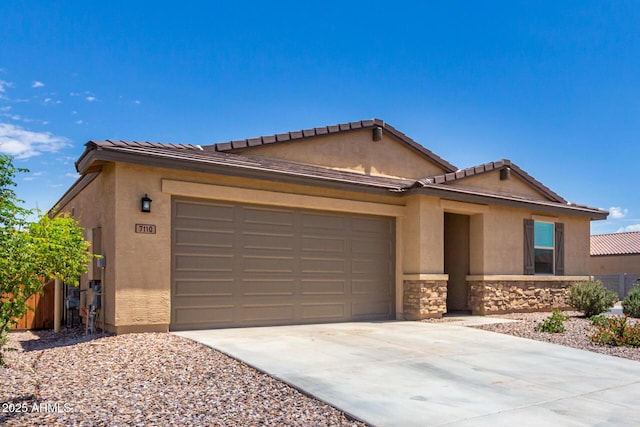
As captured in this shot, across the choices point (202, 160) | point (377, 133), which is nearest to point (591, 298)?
point (377, 133)

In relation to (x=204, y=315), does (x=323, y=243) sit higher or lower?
higher

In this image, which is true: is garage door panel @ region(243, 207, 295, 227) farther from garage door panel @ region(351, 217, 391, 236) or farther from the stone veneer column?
the stone veneer column

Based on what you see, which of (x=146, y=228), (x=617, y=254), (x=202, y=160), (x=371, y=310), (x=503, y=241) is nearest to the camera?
(x=146, y=228)

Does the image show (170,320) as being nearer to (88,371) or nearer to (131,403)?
(88,371)

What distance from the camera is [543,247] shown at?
56.1 ft

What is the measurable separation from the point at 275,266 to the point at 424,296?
407cm

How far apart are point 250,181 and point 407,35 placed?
7.70m

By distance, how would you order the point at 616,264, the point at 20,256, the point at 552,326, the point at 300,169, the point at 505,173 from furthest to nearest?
the point at 616,264, the point at 505,173, the point at 300,169, the point at 552,326, the point at 20,256

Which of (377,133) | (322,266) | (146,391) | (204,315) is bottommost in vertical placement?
(146,391)

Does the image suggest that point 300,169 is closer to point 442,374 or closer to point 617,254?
point 442,374

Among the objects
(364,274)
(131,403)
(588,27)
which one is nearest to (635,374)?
(364,274)

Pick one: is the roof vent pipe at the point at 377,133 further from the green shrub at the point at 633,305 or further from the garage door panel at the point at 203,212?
the green shrub at the point at 633,305

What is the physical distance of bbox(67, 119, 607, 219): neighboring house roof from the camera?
33.8 ft

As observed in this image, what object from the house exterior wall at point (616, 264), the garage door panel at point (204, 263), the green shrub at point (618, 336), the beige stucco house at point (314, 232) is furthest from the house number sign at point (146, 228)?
the house exterior wall at point (616, 264)
